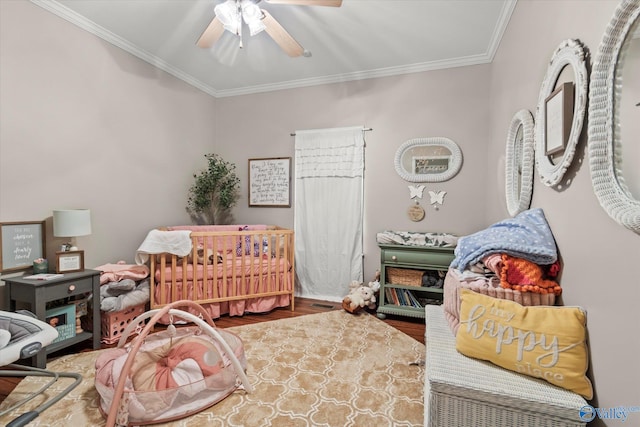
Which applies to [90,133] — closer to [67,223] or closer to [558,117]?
[67,223]

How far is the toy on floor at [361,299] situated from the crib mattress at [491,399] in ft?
5.98

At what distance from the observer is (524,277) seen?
54.8 inches

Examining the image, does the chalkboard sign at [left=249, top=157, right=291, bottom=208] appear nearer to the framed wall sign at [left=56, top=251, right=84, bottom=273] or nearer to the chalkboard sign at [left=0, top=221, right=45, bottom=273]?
the framed wall sign at [left=56, top=251, right=84, bottom=273]

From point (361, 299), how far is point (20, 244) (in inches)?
110

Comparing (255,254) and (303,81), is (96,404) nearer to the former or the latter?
(255,254)

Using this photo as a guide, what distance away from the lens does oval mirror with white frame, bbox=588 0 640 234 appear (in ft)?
2.85

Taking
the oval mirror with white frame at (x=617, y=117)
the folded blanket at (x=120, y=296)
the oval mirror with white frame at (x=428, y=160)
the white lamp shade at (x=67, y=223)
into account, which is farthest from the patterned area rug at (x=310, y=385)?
the oval mirror with white frame at (x=428, y=160)

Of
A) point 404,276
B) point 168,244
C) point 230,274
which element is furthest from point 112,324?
point 404,276

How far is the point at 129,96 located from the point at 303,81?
185 cm

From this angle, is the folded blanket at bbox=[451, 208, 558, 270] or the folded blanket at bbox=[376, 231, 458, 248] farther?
the folded blanket at bbox=[376, 231, 458, 248]

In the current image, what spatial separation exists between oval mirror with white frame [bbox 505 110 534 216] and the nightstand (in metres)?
3.01

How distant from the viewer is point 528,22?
186 cm

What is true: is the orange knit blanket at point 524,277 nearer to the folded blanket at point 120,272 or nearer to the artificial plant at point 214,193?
the folded blanket at point 120,272

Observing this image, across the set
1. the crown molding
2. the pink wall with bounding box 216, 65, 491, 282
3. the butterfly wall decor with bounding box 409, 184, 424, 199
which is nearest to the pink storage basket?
the pink wall with bounding box 216, 65, 491, 282
